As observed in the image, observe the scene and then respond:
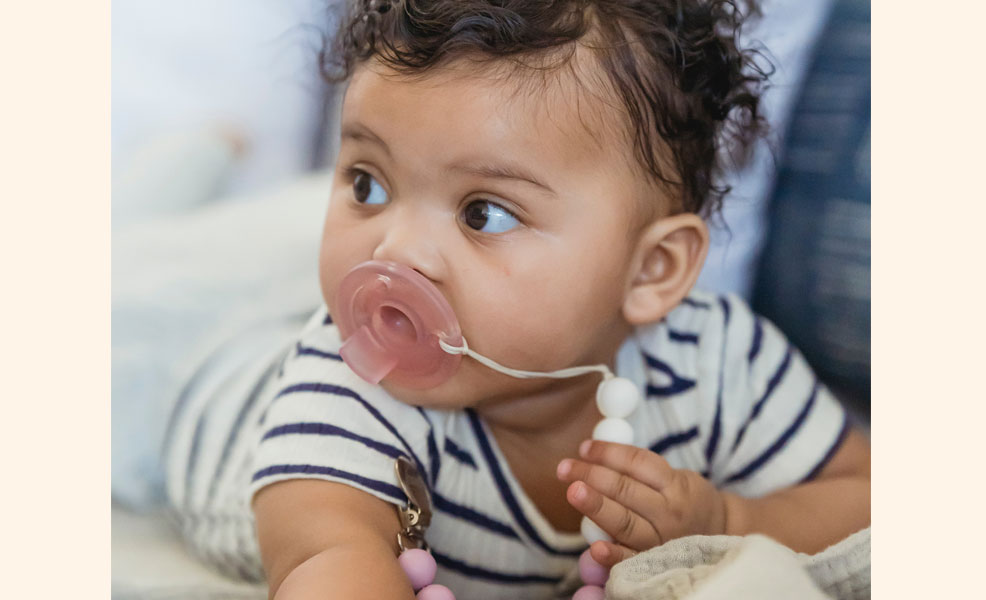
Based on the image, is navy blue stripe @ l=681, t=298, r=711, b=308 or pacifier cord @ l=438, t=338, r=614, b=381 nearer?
pacifier cord @ l=438, t=338, r=614, b=381

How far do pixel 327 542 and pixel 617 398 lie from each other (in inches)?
10.9

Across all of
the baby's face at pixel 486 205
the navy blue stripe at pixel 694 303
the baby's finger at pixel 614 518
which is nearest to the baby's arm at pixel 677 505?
the baby's finger at pixel 614 518

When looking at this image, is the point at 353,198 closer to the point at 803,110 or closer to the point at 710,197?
the point at 710,197

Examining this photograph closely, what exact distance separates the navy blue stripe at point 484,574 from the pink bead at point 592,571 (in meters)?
0.10

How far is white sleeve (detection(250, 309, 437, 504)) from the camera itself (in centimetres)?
70

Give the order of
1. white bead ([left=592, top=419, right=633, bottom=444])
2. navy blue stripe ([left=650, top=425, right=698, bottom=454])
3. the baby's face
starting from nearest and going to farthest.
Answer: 1. the baby's face
2. white bead ([left=592, top=419, right=633, bottom=444])
3. navy blue stripe ([left=650, top=425, right=698, bottom=454])

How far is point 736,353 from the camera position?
923 mm

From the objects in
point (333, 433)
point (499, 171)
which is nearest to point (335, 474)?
point (333, 433)

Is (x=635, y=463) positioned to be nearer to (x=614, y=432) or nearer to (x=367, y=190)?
(x=614, y=432)

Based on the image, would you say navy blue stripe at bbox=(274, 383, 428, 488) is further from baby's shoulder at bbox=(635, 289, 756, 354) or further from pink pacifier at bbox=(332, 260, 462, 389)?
baby's shoulder at bbox=(635, 289, 756, 354)

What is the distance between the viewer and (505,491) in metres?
0.81

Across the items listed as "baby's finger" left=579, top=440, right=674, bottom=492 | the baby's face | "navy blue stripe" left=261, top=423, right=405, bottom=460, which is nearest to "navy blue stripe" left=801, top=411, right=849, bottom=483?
"baby's finger" left=579, top=440, right=674, bottom=492
